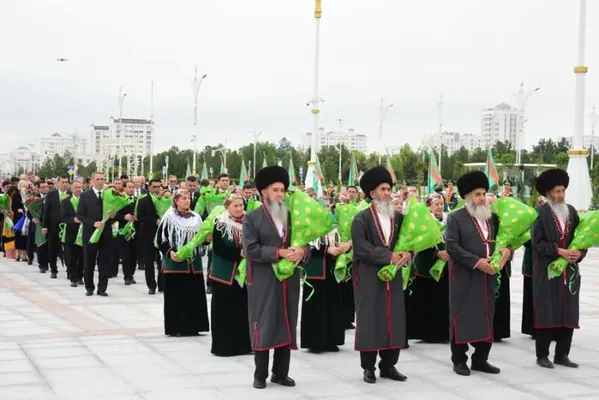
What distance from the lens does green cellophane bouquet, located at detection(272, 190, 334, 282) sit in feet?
22.2

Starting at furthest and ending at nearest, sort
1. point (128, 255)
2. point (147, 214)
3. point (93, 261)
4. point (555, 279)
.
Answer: point (128, 255)
point (147, 214)
point (93, 261)
point (555, 279)

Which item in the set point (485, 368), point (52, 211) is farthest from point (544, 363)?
point (52, 211)

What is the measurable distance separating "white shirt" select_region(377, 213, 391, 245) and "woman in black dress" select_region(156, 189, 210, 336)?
2730mm

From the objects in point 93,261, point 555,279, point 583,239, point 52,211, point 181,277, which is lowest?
point 93,261

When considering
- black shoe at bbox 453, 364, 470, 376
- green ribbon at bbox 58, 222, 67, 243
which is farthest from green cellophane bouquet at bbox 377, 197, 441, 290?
green ribbon at bbox 58, 222, 67, 243

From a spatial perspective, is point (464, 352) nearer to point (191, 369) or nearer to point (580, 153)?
point (191, 369)

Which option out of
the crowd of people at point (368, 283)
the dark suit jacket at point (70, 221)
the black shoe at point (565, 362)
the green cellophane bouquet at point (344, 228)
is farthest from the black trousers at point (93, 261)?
the black shoe at point (565, 362)

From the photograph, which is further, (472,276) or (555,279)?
(555,279)

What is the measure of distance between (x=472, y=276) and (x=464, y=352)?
0.72 m

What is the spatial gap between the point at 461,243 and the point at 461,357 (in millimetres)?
1060

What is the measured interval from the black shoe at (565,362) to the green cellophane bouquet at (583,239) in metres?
0.70

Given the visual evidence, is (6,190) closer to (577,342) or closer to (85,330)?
(85,330)

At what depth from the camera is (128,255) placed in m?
14.6

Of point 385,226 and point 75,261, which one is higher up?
point 385,226
